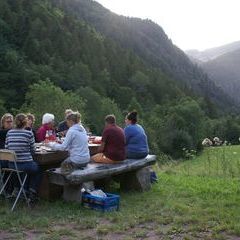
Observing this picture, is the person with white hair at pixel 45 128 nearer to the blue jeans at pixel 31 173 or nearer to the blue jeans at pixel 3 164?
the blue jeans at pixel 3 164

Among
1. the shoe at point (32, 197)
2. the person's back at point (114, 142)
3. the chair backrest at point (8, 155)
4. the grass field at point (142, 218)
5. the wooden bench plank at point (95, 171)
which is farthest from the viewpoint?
the person's back at point (114, 142)

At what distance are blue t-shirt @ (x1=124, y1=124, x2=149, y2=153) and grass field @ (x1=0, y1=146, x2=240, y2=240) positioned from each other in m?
1.08

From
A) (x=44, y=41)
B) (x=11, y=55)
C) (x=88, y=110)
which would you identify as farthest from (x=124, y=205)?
(x=44, y=41)

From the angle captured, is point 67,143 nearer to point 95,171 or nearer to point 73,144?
point 73,144

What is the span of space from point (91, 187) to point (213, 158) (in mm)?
12512

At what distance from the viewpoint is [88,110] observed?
274 feet

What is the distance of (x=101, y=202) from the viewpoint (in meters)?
9.66

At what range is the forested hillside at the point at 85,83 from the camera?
7225 cm

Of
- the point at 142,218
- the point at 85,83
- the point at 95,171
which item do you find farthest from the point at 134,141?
the point at 85,83

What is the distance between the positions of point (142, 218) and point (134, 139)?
10.7 ft

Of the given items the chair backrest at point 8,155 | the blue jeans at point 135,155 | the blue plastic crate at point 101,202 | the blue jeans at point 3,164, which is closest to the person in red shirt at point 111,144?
the blue jeans at point 135,155

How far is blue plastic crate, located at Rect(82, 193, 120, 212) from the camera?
Result: 9.62m

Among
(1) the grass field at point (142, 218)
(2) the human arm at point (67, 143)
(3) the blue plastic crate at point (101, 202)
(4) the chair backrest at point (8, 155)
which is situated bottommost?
(1) the grass field at point (142, 218)

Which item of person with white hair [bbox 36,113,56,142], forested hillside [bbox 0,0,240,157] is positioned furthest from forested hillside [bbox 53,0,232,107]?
person with white hair [bbox 36,113,56,142]
